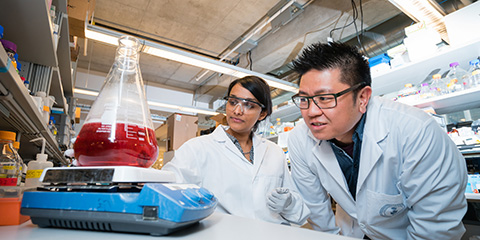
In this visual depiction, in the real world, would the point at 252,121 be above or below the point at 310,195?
above

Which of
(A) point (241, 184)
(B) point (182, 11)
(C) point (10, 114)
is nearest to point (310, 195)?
(A) point (241, 184)

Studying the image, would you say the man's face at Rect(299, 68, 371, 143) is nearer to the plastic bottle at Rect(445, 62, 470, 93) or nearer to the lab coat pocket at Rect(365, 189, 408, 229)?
the lab coat pocket at Rect(365, 189, 408, 229)

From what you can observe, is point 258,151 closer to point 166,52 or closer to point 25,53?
point 25,53

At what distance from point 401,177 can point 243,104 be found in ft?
3.02

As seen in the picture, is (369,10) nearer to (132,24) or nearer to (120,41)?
(120,41)

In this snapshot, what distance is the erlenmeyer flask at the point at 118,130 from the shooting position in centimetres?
69

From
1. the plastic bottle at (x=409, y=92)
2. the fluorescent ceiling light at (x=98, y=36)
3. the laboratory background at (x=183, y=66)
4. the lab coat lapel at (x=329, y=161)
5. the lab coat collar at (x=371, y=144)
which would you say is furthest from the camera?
the fluorescent ceiling light at (x=98, y=36)

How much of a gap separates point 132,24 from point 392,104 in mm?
4335

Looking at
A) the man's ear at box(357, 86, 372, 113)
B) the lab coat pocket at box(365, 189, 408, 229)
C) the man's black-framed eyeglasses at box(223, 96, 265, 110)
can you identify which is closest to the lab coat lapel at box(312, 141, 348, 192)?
the lab coat pocket at box(365, 189, 408, 229)

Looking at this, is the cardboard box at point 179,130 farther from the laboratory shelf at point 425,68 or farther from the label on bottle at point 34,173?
the label on bottle at point 34,173

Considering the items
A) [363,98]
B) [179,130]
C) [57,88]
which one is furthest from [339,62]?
[179,130]

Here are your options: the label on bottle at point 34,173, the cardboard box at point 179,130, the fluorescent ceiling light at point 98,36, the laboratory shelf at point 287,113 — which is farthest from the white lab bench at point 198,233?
the cardboard box at point 179,130

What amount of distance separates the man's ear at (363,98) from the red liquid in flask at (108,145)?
3.31 ft

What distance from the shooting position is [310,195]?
147 cm
